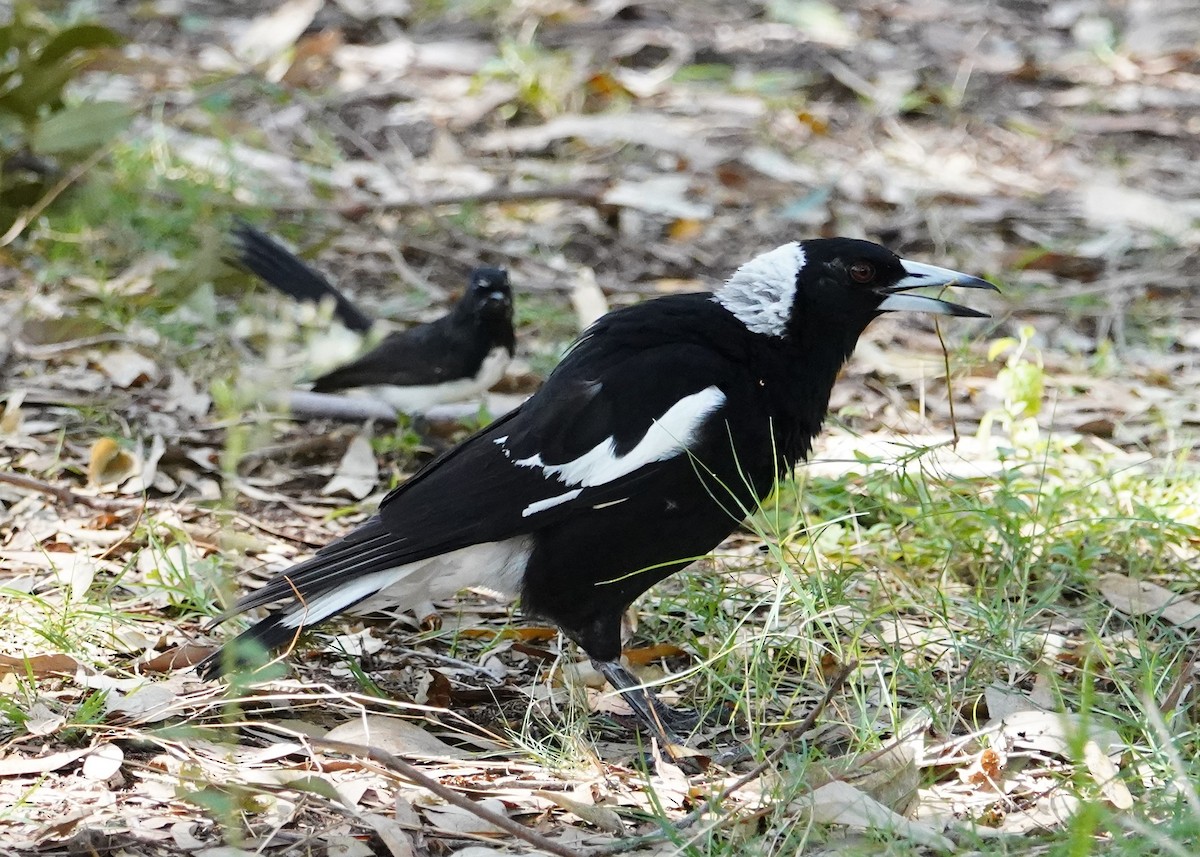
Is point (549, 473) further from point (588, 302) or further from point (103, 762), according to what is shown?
point (588, 302)

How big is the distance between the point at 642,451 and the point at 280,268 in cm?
241

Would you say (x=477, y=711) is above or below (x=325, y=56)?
below

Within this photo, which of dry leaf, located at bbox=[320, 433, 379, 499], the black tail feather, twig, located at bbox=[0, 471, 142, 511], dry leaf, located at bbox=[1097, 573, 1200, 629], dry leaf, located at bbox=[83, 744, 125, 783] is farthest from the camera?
the black tail feather

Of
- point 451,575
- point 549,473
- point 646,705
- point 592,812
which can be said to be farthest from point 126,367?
point 592,812

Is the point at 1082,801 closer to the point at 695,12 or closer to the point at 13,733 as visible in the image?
the point at 13,733

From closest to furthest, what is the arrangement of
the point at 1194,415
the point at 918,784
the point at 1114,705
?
the point at 918,784 < the point at 1114,705 < the point at 1194,415

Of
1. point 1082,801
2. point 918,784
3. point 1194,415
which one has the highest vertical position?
point 1082,801

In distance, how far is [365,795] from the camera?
271cm

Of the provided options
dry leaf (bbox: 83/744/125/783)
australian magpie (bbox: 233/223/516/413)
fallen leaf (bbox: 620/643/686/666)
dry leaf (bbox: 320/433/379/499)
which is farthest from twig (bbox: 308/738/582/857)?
australian magpie (bbox: 233/223/516/413)

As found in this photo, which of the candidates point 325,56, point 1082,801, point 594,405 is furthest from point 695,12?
point 1082,801

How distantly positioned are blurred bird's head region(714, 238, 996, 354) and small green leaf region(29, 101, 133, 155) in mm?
2958

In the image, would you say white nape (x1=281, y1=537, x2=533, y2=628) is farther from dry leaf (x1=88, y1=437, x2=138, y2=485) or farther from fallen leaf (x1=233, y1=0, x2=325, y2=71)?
fallen leaf (x1=233, y1=0, x2=325, y2=71)

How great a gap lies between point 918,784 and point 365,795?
102cm

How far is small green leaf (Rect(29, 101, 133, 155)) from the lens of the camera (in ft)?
17.6
